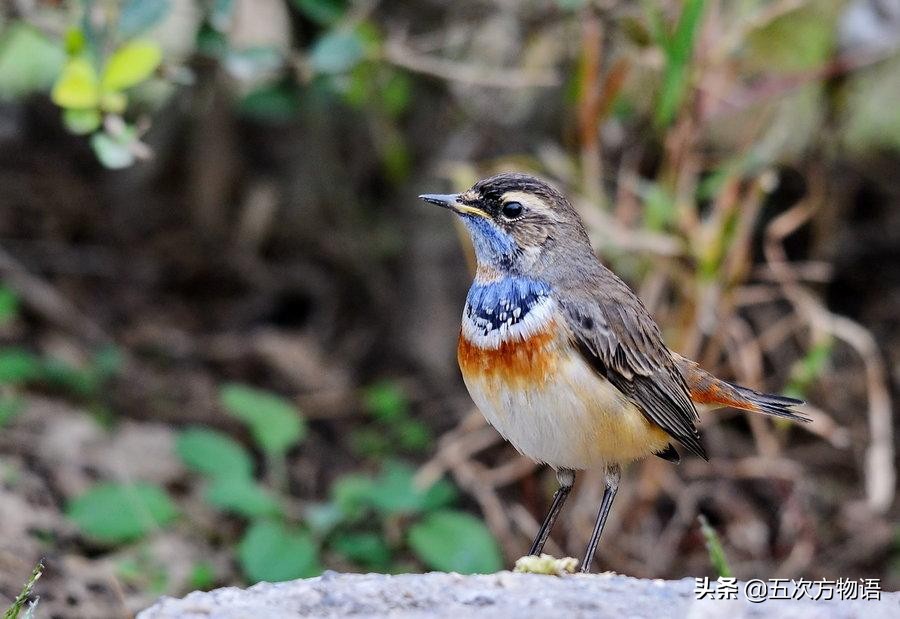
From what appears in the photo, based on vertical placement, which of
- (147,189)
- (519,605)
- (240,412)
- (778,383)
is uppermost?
(147,189)

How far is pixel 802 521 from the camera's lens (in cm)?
634

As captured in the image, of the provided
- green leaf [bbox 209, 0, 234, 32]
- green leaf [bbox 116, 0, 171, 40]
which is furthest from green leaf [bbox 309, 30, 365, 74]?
green leaf [bbox 116, 0, 171, 40]

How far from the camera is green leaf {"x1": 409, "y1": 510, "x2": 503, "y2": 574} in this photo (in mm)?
5473

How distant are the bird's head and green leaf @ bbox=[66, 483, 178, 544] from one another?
2270 millimetres

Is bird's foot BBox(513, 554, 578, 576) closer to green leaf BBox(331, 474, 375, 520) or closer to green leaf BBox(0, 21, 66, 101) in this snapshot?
green leaf BBox(331, 474, 375, 520)

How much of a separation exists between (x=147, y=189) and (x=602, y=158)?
3.28 metres

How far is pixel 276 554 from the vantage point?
17.5 ft

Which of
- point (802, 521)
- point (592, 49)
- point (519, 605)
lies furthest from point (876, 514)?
point (519, 605)

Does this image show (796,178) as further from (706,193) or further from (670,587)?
(670,587)

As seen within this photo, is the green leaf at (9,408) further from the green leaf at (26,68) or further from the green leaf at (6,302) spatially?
the green leaf at (26,68)

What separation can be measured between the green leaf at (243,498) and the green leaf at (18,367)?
1.44 metres

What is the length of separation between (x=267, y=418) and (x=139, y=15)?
243cm

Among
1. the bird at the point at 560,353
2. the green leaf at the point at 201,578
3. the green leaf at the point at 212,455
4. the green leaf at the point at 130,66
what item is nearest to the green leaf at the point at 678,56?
the bird at the point at 560,353

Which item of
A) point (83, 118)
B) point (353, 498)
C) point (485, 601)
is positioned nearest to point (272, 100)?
point (83, 118)
